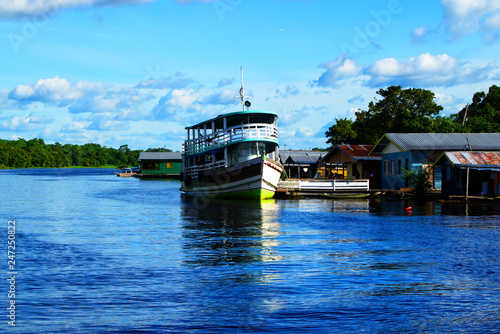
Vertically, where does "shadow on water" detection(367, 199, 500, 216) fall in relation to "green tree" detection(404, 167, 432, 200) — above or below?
below

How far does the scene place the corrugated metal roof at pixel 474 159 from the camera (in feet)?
115

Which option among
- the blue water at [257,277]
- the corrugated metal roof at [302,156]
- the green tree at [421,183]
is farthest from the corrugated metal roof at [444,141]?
the corrugated metal roof at [302,156]

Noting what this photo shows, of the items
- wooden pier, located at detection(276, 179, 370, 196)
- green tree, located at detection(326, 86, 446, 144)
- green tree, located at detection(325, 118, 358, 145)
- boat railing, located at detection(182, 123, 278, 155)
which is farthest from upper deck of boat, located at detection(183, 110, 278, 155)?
green tree, located at detection(325, 118, 358, 145)

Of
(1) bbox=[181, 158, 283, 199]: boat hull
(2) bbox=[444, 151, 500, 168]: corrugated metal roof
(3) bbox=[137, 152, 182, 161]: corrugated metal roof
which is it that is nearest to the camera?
(2) bbox=[444, 151, 500, 168]: corrugated metal roof

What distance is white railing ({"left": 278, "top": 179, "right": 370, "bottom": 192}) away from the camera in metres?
43.5

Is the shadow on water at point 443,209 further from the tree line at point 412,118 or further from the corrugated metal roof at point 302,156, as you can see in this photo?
the corrugated metal roof at point 302,156

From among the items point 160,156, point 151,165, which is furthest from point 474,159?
point 151,165

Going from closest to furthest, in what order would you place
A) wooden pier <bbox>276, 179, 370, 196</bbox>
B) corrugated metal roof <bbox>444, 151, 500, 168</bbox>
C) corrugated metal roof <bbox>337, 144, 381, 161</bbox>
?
corrugated metal roof <bbox>444, 151, 500, 168</bbox> → wooden pier <bbox>276, 179, 370, 196</bbox> → corrugated metal roof <bbox>337, 144, 381, 161</bbox>

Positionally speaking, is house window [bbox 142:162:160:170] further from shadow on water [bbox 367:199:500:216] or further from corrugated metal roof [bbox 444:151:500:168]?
corrugated metal roof [bbox 444:151:500:168]

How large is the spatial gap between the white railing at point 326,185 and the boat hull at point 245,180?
2462mm

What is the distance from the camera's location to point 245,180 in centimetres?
3909

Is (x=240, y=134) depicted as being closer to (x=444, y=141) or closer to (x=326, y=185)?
(x=326, y=185)

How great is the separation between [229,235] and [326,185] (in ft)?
80.4

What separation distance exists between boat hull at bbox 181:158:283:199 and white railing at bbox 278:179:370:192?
96.9 inches
